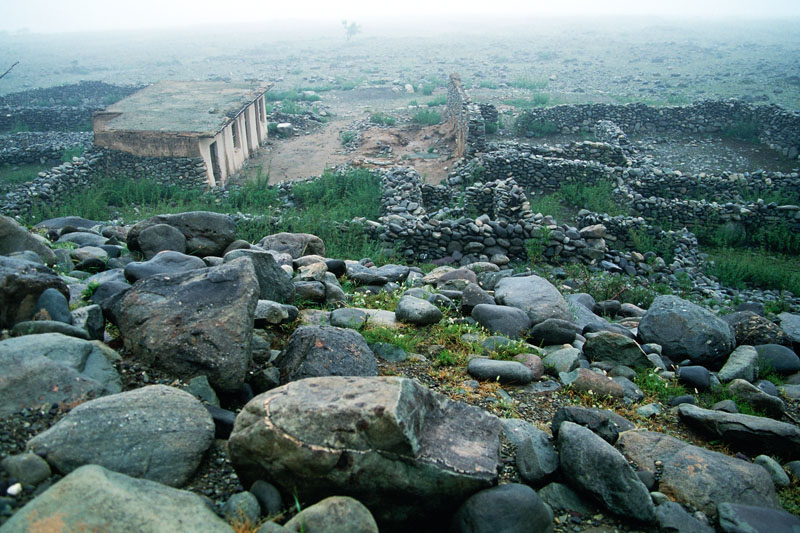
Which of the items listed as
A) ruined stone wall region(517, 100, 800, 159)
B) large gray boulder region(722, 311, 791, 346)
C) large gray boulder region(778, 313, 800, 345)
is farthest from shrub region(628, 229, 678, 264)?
ruined stone wall region(517, 100, 800, 159)

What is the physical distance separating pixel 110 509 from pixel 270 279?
122 inches

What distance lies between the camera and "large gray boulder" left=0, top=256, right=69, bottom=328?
3.52 m

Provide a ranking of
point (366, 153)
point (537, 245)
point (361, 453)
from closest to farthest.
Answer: point (361, 453) < point (537, 245) < point (366, 153)

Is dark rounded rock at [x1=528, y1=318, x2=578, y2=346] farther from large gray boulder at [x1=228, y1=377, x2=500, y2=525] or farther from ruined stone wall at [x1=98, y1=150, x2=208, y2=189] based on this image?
ruined stone wall at [x1=98, y1=150, x2=208, y2=189]

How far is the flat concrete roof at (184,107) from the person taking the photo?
1424cm

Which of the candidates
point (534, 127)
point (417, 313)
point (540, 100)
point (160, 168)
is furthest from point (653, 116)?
point (417, 313)

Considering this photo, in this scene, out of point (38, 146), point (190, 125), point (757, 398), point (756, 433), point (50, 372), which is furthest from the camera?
point (38, 146)

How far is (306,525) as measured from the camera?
8.07 ft

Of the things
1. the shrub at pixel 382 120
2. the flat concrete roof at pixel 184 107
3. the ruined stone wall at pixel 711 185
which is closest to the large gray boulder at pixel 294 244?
the flat concrete roof at pixel 184 107

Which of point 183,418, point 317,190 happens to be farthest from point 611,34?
point 183,418

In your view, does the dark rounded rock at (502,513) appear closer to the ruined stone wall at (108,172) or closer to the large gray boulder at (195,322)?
the large gray boulder at (195,322)

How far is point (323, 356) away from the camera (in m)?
3.89

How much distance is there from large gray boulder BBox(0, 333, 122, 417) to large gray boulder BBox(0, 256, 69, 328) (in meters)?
0.55

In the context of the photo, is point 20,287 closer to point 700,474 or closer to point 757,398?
point 700,474
